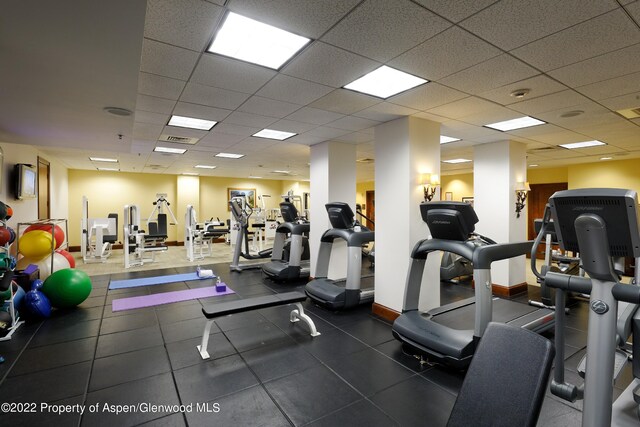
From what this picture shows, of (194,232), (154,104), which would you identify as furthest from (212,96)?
(194,232)

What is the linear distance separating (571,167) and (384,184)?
6715 millimetres

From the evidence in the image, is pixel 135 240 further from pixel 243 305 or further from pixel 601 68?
pixel 601 68

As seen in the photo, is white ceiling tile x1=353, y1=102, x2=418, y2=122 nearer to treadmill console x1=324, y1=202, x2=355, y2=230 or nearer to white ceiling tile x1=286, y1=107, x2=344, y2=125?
white ceiling tile x1=286, y1=107, x2=344, y2=125

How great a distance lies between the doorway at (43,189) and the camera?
6555 millimetres

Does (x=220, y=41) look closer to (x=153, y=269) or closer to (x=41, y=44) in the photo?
(x=41, y=44)

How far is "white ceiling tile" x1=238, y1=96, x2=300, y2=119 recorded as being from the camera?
3.35 meters

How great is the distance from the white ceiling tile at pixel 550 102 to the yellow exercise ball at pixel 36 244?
6.41 metres

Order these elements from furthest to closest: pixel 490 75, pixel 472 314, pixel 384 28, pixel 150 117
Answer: pixel 150 117
pixel 472 314
pixel 490 75
pixel 384 28

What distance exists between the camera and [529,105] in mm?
3375

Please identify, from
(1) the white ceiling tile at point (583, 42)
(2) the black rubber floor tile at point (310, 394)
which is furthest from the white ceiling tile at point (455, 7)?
(2) the black rubber floor tile at point (310, 394)

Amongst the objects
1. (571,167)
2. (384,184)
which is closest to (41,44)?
(384,184)

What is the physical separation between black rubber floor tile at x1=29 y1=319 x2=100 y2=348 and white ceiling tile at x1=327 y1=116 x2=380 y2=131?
3853 millimetres

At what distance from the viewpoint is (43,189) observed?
271 inches

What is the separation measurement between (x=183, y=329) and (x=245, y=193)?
31.1 feet
